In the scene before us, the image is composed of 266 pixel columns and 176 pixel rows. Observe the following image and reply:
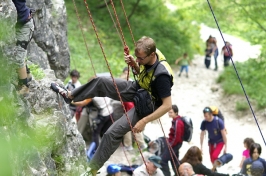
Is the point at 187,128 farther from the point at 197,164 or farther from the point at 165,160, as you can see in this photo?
the point at 197,164

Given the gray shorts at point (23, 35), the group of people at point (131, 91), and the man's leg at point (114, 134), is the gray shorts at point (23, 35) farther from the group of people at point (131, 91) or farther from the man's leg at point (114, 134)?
the man's leg at point (114, 134)

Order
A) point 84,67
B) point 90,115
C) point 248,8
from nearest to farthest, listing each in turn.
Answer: point 90,115 < point 248,8 < point 84,67

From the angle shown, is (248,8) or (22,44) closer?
(22,44)

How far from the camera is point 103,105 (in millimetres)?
10500

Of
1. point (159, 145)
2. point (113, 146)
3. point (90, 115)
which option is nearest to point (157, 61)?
point (113, 146)

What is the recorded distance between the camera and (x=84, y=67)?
18188mm

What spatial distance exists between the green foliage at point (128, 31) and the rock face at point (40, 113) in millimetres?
8739

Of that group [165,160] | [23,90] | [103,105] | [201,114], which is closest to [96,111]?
[103,105]

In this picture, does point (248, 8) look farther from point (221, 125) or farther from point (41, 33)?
point (41, 33)

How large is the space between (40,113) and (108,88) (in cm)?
93

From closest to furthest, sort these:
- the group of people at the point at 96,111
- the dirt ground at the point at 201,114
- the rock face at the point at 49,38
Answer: the rock face at the point at 49,38, the group of people at the point at 96,111, the dirt ground at the point at 201,114

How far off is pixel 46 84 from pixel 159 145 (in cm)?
328

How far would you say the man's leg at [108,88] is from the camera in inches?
256

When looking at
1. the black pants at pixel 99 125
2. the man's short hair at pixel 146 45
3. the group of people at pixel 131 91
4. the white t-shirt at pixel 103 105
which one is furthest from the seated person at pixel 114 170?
the man's short hair at pixel 146 45
